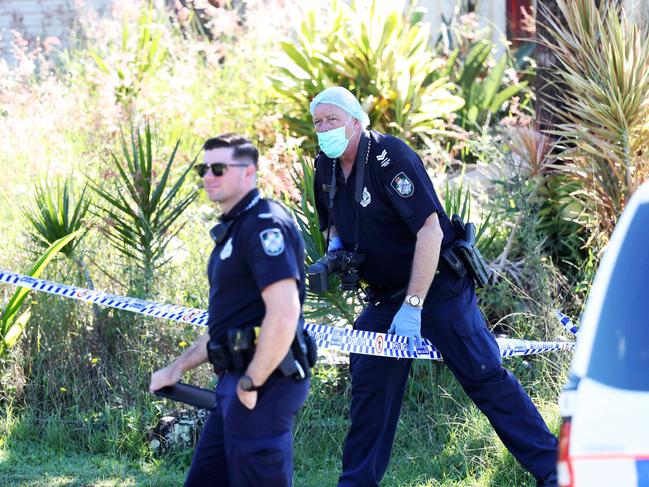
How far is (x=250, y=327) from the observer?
147 inches

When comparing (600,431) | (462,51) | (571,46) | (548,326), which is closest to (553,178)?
(571,46)

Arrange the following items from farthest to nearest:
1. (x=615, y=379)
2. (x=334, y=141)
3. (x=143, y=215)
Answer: (x=143, y=215) < (x=334, y=141) < (x=615, y=379)

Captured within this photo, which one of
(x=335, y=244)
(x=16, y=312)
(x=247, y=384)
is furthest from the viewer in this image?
(x=16, y=312)

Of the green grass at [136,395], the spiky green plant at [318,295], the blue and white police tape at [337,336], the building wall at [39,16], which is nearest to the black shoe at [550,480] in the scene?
the green grass at [136,395]

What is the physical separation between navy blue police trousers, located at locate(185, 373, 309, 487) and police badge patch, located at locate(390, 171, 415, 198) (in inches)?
52.8

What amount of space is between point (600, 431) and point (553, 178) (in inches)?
197

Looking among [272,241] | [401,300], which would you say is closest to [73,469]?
[401,300]

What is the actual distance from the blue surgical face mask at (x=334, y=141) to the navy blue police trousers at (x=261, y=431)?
1493mm

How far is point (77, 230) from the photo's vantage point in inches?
264

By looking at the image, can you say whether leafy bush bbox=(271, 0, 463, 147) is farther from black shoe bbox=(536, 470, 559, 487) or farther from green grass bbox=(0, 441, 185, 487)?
black shoe bbox=(536, 470, 559, 487)

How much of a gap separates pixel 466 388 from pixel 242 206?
5.81 ft

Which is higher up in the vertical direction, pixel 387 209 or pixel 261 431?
pixel 387 209

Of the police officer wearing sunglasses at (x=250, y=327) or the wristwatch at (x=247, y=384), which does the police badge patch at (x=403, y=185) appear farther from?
the wristwatch at (x=247, y=384)

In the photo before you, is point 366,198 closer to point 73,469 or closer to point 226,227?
point 226,227
